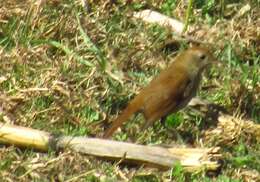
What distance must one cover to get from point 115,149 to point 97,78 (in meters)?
1.13

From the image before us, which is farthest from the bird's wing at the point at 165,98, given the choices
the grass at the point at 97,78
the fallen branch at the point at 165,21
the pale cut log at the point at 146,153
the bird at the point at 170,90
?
the fallen branch at the point at 165,21

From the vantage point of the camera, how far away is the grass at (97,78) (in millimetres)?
7512

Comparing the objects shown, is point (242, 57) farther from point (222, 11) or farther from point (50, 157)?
point (50, 157)

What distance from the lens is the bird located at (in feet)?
25.8

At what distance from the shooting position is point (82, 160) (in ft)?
24.6

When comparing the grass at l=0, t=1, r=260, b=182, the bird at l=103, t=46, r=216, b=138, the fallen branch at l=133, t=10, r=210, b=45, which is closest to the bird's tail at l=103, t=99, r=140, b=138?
the bird at l=103, t=46, r=216, b=138

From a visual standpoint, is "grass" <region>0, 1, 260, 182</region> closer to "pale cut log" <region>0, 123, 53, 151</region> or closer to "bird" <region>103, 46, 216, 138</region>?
"pale cut log" <region>0, 123, 53, 151</region>

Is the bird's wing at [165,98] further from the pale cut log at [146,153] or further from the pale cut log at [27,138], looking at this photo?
the pale cut log at [27,138]

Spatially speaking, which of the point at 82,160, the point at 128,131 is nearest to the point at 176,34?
the point at 128,131

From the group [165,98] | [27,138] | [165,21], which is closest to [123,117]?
[165,98]

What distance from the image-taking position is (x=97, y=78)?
8.51m

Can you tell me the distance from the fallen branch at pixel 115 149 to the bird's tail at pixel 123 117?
0.71ft

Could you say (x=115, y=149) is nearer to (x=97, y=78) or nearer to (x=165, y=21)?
(x=97, y=78)

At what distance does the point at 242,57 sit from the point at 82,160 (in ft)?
7.35
